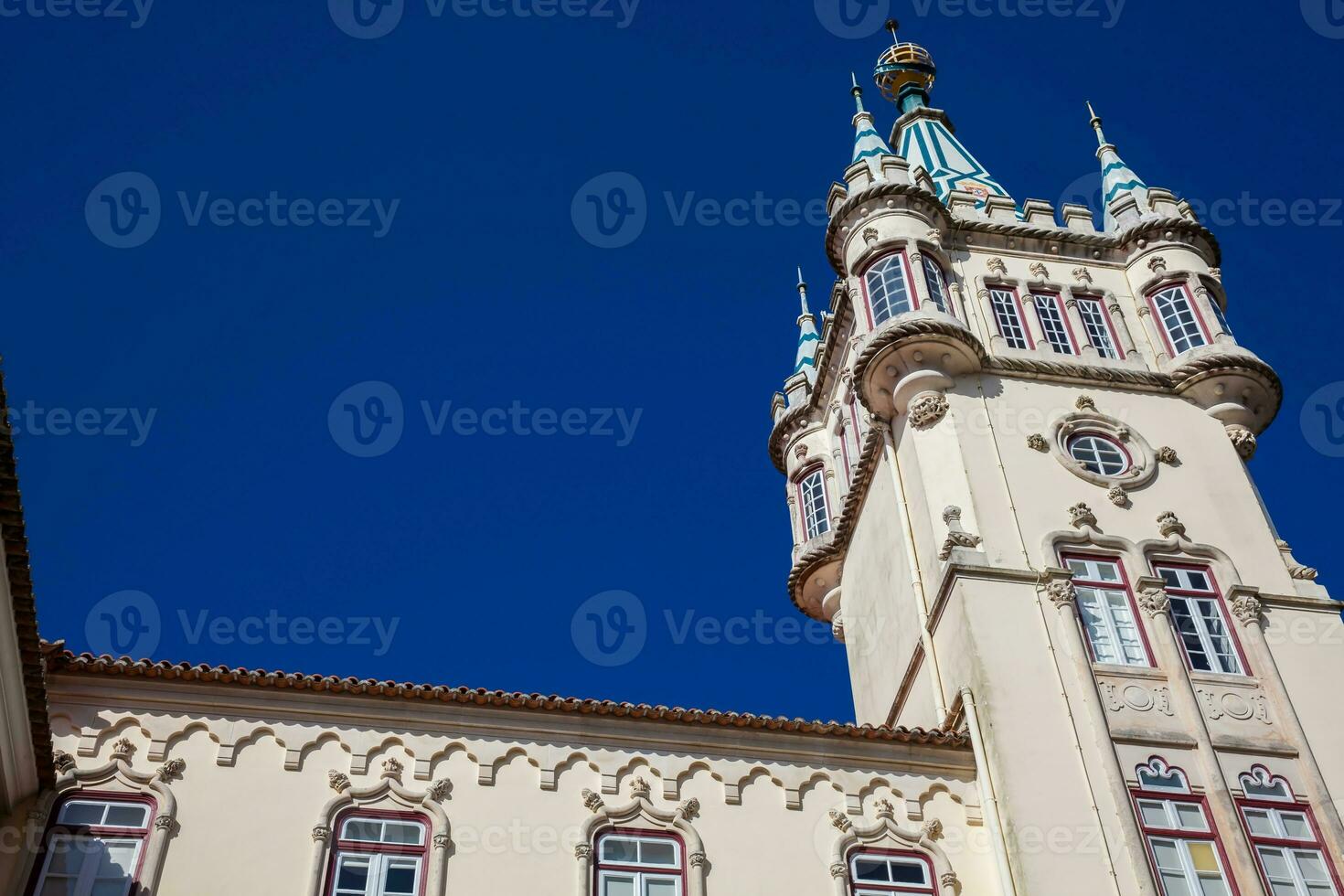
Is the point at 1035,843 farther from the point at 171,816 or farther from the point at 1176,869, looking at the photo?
the point at 171,816

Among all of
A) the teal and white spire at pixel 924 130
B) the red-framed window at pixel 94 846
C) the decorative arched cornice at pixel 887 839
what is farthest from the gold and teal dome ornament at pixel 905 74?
the red-framed window at pixel 94 846

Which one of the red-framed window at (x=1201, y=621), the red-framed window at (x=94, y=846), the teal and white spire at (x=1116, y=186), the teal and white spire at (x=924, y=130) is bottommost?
the red-framed window at (x=94, y=846)

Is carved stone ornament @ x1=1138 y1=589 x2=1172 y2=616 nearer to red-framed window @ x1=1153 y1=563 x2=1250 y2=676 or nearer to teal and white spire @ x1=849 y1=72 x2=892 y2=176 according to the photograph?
red-framed window @ x1=1153 y1=563 x2=1250 y2=676

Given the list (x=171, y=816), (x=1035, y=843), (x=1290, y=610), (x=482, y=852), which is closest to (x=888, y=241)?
(x=1290, y=610)

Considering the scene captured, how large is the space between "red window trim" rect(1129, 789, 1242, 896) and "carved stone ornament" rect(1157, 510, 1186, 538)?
4861mm

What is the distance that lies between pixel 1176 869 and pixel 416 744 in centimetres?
1035

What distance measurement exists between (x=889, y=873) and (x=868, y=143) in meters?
19.3

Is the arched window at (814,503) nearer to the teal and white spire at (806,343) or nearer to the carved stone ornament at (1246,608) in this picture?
the teal and white spire at (806,343)

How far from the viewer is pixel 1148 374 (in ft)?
91.6

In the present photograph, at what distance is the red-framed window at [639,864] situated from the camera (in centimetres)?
1909

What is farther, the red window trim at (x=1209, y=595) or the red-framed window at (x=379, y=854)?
the red window trim at (x=1209, y=595)

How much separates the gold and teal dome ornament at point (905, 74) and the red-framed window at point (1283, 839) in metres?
26.5

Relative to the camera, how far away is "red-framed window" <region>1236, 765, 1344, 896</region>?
19.8m

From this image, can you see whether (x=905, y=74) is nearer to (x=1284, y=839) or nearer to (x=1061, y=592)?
(x=1061, y=592)
